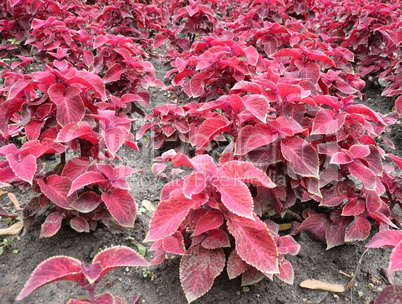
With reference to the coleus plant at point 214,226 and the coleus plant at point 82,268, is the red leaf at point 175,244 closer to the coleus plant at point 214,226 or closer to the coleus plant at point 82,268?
the coleus plant at point 214,226

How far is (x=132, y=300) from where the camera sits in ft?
4.33

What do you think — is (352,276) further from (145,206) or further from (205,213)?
(145,206)

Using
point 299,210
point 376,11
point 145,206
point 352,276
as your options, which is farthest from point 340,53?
point 145,206

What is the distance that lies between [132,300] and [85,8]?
3.45 metres

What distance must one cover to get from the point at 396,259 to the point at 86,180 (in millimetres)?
1122

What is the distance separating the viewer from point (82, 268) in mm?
947

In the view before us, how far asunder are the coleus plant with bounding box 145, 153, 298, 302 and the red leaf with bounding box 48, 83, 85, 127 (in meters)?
0.50

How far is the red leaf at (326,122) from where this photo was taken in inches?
54.5

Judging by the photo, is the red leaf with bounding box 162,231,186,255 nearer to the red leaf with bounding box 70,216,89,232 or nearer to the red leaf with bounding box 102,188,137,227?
the red leaf with bounding box 102,188,137,227

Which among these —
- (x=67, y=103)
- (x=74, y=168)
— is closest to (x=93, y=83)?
(x=67, y=103)

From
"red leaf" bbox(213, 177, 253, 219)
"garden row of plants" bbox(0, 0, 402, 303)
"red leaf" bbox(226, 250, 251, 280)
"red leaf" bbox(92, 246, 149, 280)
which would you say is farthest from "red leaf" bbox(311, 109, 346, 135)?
"red leaf" bbox(92, 246, 149, 280)

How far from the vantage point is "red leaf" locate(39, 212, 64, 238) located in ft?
4.52

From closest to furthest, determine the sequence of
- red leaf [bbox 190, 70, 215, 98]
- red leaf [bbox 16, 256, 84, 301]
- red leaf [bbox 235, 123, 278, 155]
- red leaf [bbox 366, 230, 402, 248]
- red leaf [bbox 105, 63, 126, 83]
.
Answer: red leaf [bbox 16, 256, 84, 301] < red leaf [bbox 366, 230, 402, 248] < red leaf [bbox 235, 123, 278, 155] < red leaf [bbox 190, 70, 215, 98] < red leaf [bbox 105, 63, 126, 83]

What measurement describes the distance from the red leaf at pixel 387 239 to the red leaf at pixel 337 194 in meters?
0.35
